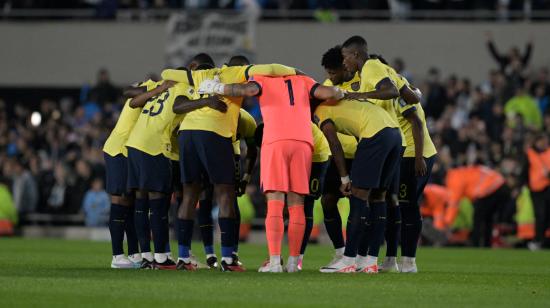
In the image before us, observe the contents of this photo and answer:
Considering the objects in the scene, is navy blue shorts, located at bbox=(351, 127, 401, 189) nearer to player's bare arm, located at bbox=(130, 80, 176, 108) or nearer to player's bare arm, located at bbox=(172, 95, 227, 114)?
player's bare arm, located at bbox=(172, 95, 227, 114)

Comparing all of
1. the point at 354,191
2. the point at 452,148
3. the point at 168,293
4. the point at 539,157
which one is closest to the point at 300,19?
the point at 452,148

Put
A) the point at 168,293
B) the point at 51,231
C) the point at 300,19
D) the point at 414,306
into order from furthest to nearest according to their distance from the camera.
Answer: the point at 300,19, the point at 51,231, the point at 168,293, the point at 414,306

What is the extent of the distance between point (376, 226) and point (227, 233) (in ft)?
4.96

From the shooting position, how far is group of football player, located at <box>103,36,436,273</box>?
13375 millimetres

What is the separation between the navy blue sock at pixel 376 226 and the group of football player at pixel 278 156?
12 millimetres

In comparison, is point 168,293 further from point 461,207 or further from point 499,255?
point 461,207

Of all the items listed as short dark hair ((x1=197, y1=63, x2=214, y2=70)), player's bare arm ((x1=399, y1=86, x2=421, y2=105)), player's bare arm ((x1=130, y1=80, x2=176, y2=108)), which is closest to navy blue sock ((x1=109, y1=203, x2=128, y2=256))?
player's bare arm ((x1=130, y1=80, x2=176, y2=108))

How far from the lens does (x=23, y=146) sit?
99.3ft

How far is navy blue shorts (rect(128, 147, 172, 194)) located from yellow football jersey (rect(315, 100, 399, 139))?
1.69m

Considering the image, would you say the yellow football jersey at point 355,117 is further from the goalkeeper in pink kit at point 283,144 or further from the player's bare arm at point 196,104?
the player's bare arm at point 196,104

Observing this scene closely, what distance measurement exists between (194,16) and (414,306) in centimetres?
2005

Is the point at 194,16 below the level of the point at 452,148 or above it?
above

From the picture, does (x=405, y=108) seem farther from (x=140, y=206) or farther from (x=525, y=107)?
(x=525, y=107)

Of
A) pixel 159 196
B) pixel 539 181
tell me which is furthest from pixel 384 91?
pixel 539 181
